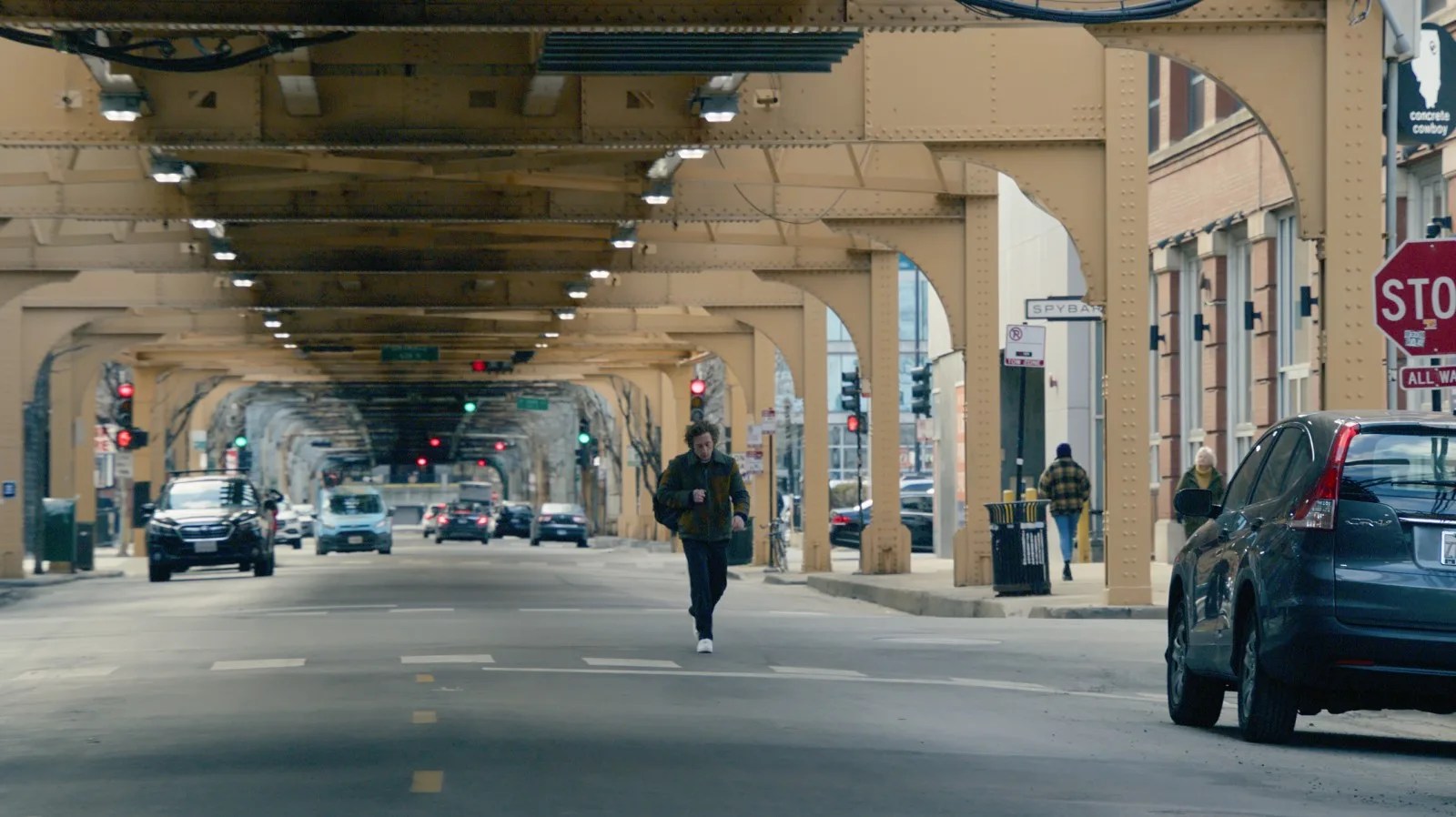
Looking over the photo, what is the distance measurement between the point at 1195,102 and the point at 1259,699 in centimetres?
2580

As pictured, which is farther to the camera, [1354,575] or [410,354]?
[410,354]

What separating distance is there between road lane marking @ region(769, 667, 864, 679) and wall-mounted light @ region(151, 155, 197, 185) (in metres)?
12.0

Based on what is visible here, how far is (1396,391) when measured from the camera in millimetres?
28672

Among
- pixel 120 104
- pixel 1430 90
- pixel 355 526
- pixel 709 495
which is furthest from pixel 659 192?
pixel 355 526

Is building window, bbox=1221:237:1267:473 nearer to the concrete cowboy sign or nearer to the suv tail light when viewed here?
the concrete cowboy sign

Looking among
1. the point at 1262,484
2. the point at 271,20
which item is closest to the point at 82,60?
the point at 271,20

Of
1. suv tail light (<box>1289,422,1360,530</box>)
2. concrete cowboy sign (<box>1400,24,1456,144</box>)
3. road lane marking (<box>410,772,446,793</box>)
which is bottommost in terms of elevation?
road lane marking (<box>410,772,446,793</box>)

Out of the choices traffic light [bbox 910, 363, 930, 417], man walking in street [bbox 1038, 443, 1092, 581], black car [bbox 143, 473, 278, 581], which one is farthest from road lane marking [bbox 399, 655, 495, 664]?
traffic light [bbox 910, 363, 930, 417]

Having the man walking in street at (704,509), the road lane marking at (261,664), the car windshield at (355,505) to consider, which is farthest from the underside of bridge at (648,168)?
the car windshield at (355,505)

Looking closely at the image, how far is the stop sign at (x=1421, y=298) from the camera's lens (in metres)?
16.2

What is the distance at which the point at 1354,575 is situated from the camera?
11.2m

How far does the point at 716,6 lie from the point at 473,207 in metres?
12.8

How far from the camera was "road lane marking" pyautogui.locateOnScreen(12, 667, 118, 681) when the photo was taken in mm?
16750

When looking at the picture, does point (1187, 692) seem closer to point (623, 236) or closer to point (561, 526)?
point (623, 236)
